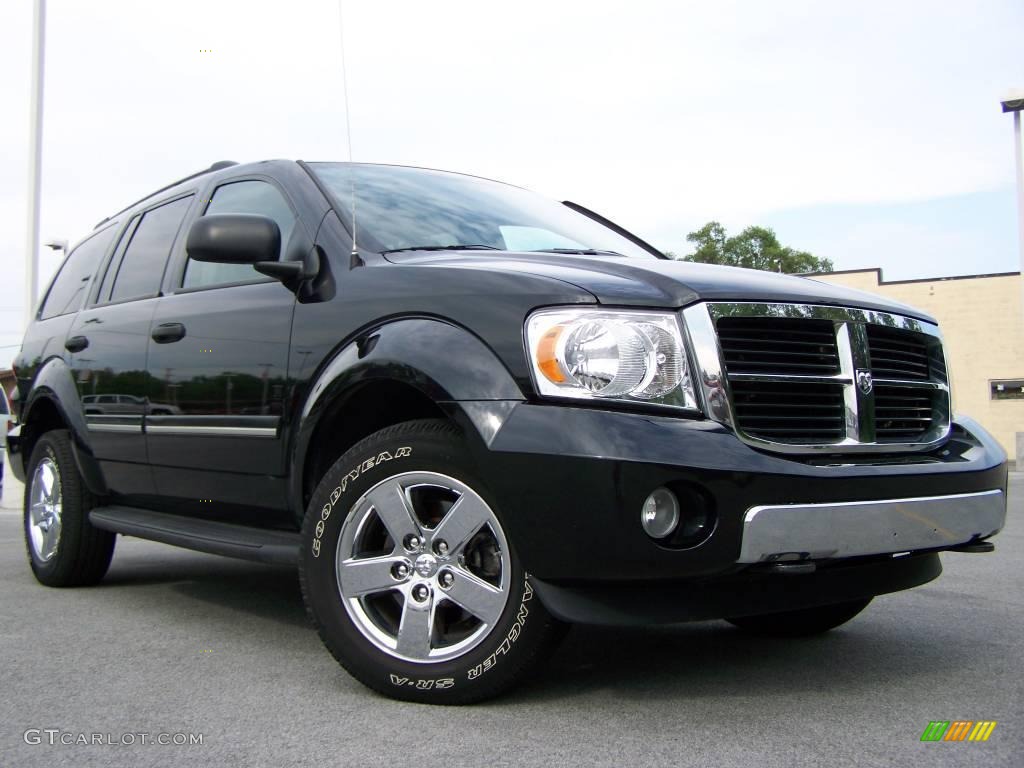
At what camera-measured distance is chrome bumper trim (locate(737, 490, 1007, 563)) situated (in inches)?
103

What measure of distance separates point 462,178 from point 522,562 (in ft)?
7.69

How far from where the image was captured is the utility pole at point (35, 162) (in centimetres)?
1390

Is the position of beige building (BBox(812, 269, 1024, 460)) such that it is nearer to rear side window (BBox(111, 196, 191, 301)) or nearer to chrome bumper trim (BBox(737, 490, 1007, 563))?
rear side window (BBox(111, 196, 191, 301))

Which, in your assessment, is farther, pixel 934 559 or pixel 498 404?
pixel 934 559

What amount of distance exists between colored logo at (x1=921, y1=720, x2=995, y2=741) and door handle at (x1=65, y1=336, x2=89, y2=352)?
4.00 metres

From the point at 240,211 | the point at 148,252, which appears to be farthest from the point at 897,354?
the point at 148,252

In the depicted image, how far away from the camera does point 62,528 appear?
17.1ft

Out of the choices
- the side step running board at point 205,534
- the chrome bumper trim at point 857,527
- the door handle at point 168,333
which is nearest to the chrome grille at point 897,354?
the chrome bumper trim at point 857,527

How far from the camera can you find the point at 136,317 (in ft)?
15.3

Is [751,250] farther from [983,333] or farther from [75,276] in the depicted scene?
[75,276]

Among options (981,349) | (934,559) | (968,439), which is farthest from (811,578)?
(981,349)

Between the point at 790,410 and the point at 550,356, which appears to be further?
the point at 790,410

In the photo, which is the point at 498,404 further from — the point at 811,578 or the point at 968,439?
the point at 968,439

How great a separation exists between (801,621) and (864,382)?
1.31m
